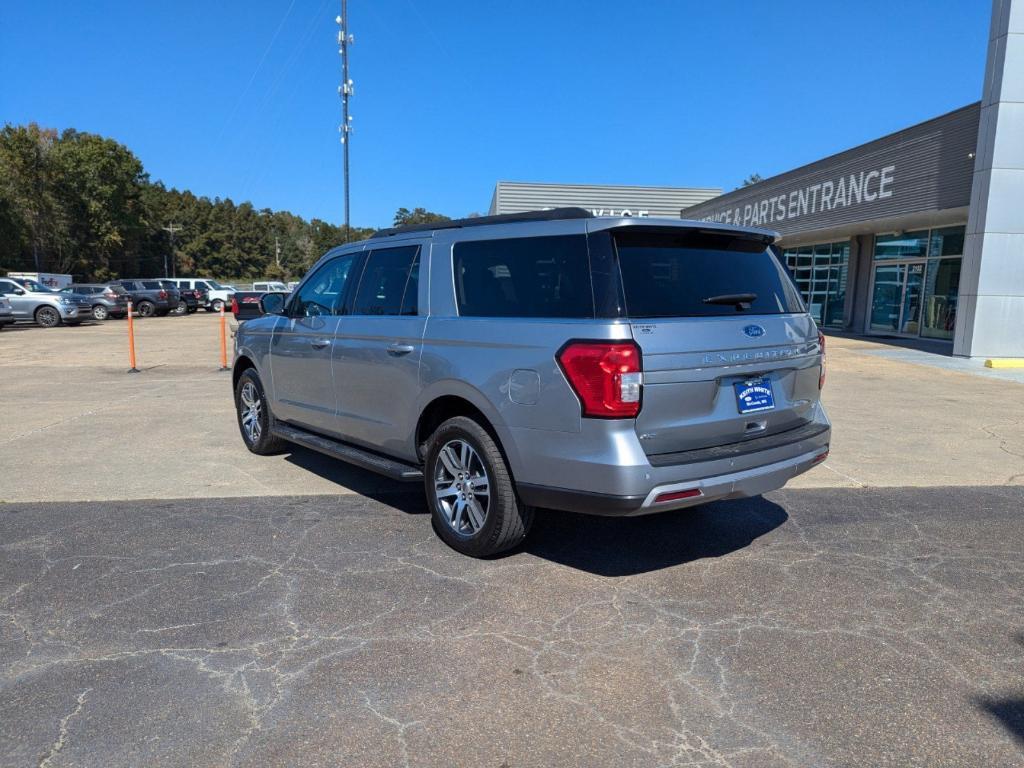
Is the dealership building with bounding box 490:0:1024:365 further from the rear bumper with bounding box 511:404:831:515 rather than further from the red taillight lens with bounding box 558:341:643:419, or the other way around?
the red taillight lens with bounding box 558:341:643:419

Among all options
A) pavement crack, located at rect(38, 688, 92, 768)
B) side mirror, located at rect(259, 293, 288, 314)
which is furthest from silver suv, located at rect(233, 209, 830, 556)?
pavement crack, located at rect(38, 688, 92, 768)

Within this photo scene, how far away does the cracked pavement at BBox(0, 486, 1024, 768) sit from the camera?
8.63ft

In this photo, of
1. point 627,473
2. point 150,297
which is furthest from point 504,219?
point 150,297

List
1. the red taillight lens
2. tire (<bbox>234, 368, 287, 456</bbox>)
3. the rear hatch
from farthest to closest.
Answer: tire (<bbox>234, 368, 287, 456</bbox>) → the rear hatch → the red taillight lens

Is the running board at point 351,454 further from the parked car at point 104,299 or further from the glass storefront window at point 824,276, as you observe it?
the parked car at point 104,299

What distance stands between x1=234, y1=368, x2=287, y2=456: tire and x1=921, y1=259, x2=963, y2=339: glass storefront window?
722 inches

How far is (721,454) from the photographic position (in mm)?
3814

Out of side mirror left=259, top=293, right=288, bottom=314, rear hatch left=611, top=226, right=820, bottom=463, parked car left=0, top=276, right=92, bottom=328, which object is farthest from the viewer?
parked car left=0, top=276, right=92, bottom=328

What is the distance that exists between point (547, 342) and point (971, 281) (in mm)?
15347

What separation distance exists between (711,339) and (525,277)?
1.08 m

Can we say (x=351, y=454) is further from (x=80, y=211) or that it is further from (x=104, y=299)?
(x=80, y=211)

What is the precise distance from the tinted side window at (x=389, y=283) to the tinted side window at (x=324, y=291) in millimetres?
309

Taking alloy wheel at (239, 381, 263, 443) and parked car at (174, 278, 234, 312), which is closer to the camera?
alloy wheel at (239, 381, 263, 443)

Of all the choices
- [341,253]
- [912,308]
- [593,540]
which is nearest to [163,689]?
[593,540]
